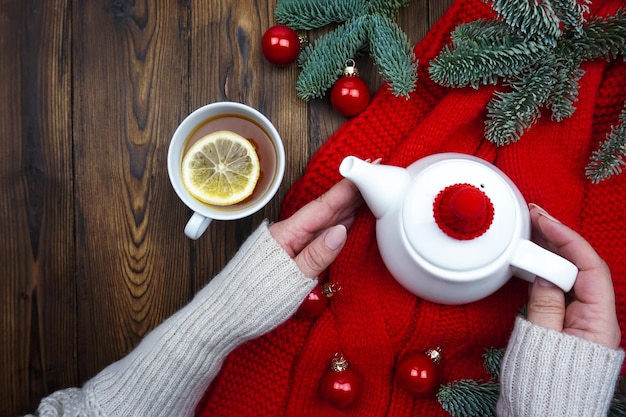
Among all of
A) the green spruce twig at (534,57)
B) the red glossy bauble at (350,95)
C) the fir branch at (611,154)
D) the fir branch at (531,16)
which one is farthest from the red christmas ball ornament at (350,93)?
the fir branch at (611,154)

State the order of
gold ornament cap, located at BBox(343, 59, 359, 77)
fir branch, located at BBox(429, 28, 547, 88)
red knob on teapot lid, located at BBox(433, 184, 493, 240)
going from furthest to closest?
gold ornament cap, located at BBox(343, 59, 359, 77), fir branch, located at BBox(429, 28, 547, 88), red knob on teapot lid, located at BBox(433, 184, 493, 240)

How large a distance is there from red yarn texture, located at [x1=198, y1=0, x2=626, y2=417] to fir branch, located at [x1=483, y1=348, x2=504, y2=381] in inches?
1.2

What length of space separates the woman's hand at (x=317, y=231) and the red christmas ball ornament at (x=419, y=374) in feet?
0.60

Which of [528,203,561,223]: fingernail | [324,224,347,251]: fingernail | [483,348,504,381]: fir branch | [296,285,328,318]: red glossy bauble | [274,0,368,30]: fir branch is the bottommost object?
[483,348,504,381]: fir branch

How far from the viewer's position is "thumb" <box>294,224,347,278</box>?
71 cm

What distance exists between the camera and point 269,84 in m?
0.84

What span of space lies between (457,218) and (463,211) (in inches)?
0.6

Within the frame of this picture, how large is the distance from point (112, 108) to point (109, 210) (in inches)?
6.2

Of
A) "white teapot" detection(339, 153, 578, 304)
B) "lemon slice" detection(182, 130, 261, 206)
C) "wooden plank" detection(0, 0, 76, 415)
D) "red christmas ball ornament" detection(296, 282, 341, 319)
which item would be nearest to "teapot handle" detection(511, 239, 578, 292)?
"white teapot" detection(339, 153, 578, 304)

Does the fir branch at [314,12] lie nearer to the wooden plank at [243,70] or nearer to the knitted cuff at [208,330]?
the wooden plank at [243,70]

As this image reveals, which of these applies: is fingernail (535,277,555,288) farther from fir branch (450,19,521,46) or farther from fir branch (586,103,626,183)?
fir branch (450,19,521,46)

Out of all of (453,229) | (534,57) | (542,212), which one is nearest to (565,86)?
(534,57)

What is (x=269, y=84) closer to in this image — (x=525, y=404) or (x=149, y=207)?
(x=149, y=207)

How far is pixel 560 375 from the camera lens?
65 centimetres
